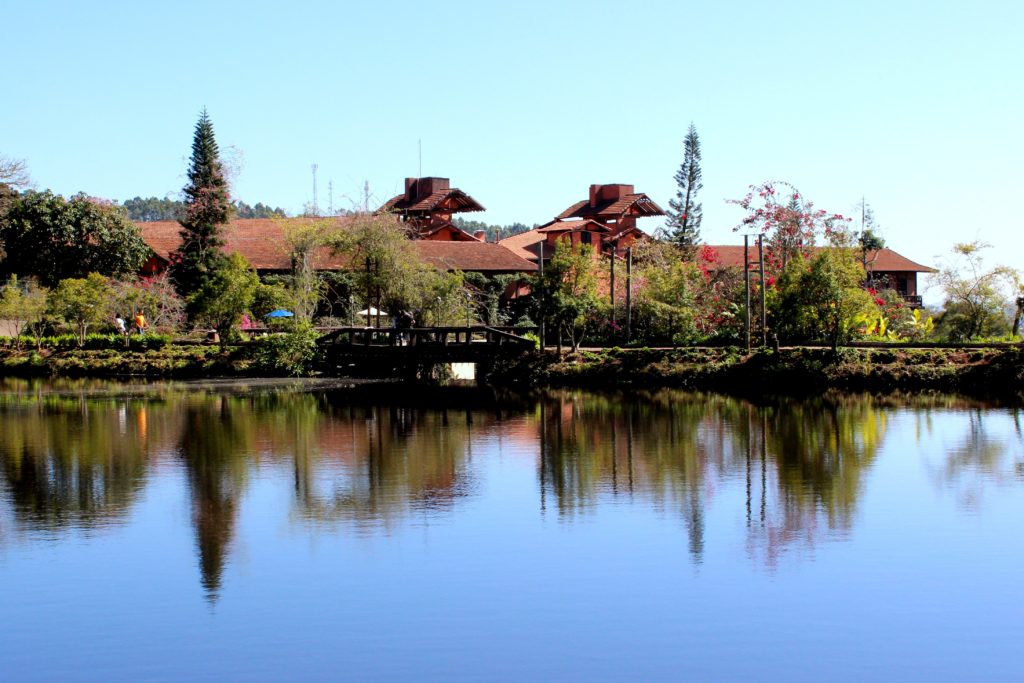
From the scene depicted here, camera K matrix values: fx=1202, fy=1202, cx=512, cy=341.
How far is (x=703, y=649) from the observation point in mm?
10062

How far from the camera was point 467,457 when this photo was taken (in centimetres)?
2031

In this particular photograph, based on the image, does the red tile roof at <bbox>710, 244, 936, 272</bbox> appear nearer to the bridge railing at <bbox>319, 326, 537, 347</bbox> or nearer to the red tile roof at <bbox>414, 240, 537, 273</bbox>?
the red tile roof at <bbox>414, 240, 537, 273</bbox>

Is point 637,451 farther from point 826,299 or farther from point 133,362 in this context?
point 133,362

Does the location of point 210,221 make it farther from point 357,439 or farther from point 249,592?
point 249,592

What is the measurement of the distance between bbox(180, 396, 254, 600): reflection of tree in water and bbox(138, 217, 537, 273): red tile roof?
21.7 metres

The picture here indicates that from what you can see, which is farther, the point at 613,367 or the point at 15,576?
the point at 613,367

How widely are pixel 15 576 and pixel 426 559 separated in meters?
4.22

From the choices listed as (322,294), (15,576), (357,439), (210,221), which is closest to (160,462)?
(357,439)

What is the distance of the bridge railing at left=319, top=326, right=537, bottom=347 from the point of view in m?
35.9

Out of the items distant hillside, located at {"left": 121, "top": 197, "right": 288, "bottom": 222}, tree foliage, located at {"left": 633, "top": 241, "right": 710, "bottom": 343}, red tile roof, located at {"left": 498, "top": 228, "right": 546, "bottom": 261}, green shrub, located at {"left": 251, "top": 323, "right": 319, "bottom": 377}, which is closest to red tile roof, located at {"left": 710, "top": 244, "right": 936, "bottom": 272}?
red tile roof, located at {"left": 498, "top": 228, "right": 546, "bottom": 261}

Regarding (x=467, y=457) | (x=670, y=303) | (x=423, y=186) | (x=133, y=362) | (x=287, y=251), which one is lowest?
(x=467, y=457)

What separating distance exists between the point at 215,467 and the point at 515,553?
292 inches

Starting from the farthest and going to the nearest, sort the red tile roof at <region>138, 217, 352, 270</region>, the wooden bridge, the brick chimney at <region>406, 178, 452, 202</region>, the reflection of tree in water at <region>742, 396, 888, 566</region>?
the brick chimney at <region>406, 178, 452, 202</region> < the red tile roof at <region>138, 217, 352, 270</region> < the wooden bridge < the reflection of tree in water at <region>742, 396, 888, 566</region>

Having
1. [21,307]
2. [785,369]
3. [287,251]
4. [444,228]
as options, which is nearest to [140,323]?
[21,307]
